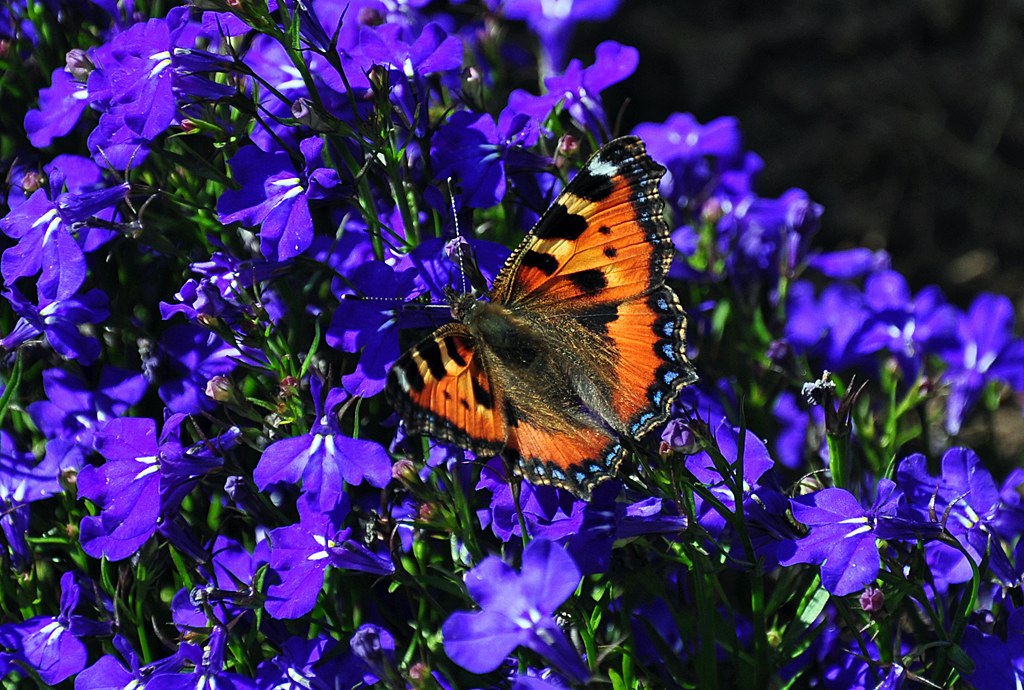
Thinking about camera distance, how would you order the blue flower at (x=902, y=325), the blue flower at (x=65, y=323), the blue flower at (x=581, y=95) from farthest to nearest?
1. the blue flower at (x=902, y=325)
2. the blue flower at (x=581, y=95)
3. the blue flower at (x=65, y=323)

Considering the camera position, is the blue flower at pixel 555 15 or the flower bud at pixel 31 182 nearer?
the flower bud at pixel 31 182

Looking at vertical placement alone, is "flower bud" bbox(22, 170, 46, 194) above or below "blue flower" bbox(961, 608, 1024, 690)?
above

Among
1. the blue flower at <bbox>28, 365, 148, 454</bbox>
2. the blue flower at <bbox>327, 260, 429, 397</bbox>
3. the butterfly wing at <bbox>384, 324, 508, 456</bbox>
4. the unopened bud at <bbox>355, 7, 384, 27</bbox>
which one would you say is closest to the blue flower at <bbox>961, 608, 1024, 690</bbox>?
the butterfly wing at <bbox>384, 324, 508, 456</bbox>

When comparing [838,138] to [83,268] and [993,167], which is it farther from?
[83,268]

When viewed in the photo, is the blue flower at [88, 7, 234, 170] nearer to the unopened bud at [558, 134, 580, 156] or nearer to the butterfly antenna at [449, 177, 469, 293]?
the butterfly antenna at [449, 177, 469, 293]

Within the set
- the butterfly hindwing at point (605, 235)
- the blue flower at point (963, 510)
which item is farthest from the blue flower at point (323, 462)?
the blue flower at point (963, 510)

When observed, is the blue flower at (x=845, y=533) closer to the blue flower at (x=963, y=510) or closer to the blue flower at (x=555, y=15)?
the blue flower at (x=963, y=510)

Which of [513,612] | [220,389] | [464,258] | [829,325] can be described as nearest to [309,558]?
[220,389]
